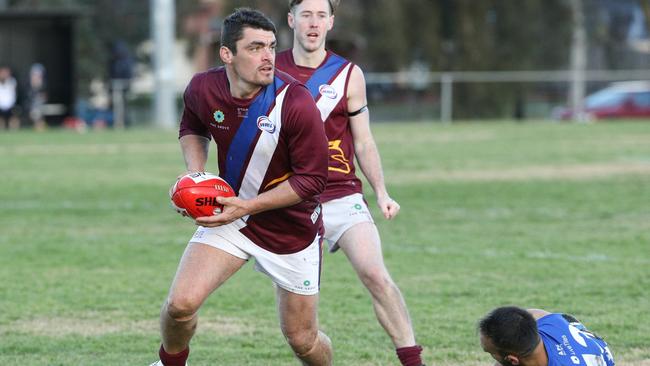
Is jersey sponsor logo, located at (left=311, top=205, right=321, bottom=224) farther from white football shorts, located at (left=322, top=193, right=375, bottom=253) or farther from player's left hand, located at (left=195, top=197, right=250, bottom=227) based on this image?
white football shorts, located at (left=322, top=193, right=375, bottom=253)

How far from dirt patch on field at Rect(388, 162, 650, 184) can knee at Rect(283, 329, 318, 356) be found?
11.2 metres

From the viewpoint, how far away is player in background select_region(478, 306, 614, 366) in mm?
5184

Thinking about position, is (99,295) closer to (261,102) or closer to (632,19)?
(261,102)

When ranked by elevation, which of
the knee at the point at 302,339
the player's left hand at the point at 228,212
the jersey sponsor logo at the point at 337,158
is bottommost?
the knee at the point at 302,339

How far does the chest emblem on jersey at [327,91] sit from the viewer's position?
6.91 meters

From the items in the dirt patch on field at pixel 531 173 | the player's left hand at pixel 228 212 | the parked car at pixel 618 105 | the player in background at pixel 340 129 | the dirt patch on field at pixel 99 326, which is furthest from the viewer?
the parked car at pixel 618 105

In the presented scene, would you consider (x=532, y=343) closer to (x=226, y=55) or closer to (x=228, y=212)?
(x=228, y=212)

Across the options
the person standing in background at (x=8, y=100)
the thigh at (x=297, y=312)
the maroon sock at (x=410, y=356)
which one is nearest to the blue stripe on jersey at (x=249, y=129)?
the thigh at (x=297, y=312)

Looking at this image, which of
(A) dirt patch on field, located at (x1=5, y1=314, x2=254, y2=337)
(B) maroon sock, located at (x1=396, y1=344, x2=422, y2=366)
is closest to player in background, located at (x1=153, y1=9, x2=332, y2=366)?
(B) maroon sock, located at (x1=396, y1=344, x2=422, y2=366)

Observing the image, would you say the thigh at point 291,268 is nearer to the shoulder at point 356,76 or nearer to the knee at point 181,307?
the knee at point 181,307

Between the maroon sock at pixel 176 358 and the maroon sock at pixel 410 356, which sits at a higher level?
the maroon sock at pixel 176 358

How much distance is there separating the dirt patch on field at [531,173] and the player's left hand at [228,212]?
38.2ft

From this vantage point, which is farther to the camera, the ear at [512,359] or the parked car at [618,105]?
the parked car at [618,105]

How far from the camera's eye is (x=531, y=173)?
1859cm
